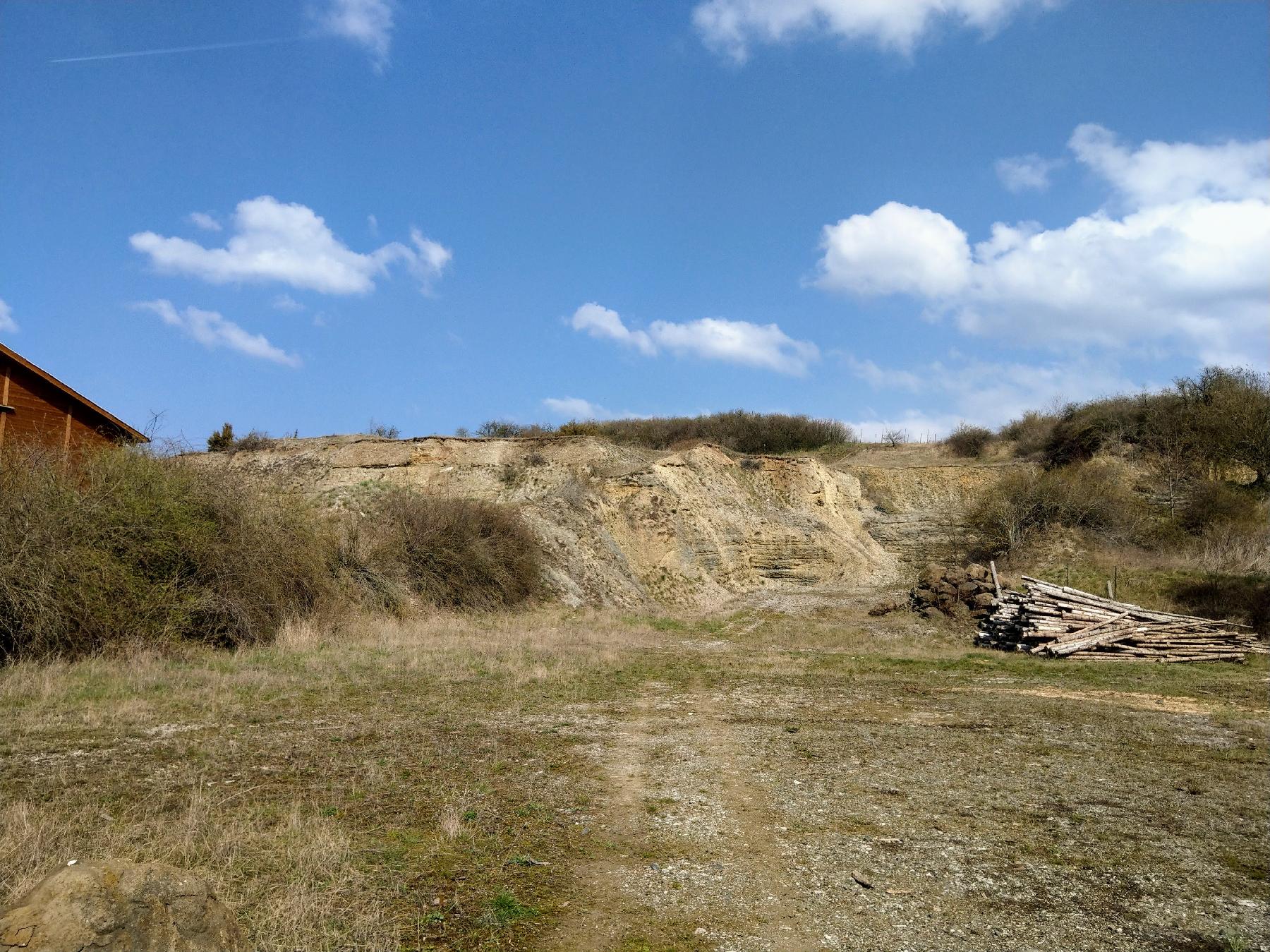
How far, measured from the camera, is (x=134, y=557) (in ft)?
44.1

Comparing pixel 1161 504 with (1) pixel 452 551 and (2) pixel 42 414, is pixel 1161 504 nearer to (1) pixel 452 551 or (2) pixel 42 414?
(1) pixel 452 551

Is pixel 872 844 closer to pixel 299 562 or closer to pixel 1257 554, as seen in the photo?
pixel 299 562

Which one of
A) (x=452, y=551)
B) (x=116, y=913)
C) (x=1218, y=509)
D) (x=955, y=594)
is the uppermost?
(x=1218, y=509)

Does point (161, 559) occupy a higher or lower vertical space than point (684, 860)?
higher

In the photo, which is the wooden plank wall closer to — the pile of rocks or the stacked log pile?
the pile of rocks

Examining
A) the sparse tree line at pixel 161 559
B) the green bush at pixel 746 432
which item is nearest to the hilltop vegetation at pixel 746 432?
the green bush at pixel 746 432

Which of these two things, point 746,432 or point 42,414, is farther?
point 746,432

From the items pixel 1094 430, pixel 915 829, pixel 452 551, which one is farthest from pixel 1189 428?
pixel 915 829

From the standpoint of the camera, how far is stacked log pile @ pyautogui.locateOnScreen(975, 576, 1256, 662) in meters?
18.5

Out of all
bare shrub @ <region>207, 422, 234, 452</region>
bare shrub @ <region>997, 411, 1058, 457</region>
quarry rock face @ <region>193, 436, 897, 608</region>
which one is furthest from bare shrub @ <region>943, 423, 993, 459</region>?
bare shrub @ <region>207, 422, 234, 452</region>

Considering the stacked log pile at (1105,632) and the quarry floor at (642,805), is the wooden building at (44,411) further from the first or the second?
the stacked log pile at (1105,632)

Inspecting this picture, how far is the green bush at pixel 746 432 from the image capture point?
58.7 meters

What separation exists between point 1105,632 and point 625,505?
14.8 m

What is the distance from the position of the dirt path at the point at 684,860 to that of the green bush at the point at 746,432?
49.2 meters
